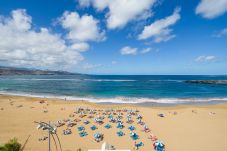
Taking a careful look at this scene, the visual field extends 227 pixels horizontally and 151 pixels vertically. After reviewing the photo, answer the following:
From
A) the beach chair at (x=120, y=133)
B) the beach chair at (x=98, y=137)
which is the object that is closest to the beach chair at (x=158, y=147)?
the beach chair at (x=120, y=133)

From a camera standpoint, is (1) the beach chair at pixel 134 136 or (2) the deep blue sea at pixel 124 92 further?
(2) the deep blue sea at pixel 124 92

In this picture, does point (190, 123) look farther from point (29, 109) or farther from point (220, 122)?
point (29, 109)

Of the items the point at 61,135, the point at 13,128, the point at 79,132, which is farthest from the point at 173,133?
the point at 13,128

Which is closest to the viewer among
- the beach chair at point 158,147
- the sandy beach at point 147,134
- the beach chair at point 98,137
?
the beach chair at point 158,147

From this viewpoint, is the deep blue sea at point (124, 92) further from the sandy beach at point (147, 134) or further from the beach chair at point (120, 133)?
the beach chair at point (120, 133)

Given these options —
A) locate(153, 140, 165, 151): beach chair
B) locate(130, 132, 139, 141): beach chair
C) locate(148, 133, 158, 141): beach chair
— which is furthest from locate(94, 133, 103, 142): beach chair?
locate(153, 140, 165, 151): beach chair

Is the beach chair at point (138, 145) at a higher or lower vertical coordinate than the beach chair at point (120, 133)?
lower

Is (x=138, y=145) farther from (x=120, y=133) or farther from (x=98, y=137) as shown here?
(x=98, y=137)

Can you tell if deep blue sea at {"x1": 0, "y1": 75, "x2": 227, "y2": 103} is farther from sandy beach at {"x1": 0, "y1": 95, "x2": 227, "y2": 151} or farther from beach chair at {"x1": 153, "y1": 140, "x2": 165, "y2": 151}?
beach chair at {"x1": 153, "y1": 140, "x2": 165, "y2": 151}

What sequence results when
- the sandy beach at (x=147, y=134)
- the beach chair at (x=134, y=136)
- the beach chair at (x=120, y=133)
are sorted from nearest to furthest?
the sandy beach at (x=147, y=134) → the beach chair at (x=134, y=136) → the beach chair at (x=120, y=133)

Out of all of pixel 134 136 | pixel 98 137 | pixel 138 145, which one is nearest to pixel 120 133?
pixel 134 136

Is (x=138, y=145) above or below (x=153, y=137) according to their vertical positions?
below

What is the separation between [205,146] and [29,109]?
66.3ft

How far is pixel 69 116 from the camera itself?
17.9m
